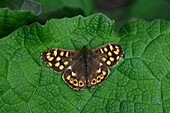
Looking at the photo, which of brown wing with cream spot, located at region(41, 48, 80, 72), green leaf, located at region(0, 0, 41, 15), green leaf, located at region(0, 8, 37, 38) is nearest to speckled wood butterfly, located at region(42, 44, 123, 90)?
brown wing with cream spot, located at region(41, 48, 80, 72)

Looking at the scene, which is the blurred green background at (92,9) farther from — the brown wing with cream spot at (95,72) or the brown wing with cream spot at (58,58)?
the brown wing with cream spot at (95,72)

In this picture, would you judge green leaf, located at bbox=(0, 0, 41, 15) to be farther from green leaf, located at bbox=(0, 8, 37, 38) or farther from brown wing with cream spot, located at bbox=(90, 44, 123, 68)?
brown wing with cream spot, located at bbox=(90, 44, 123, 68)

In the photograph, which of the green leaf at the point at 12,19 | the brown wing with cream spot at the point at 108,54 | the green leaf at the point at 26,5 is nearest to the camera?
the brown wing with cream spot at the point at 108,54

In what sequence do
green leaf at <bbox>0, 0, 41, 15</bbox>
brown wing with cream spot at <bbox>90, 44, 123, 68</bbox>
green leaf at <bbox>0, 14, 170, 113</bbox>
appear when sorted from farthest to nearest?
1. green leaf at <bbox>0, 0, 41, 15</bbox>
2. brown wing with cream spot at <bbox>90, 44, 123, 68</bbox>
3. green leaf at <bbox>0, 14, 170, 113</bbox>

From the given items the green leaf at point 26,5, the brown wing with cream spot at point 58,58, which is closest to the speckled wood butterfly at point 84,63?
the brown wing with cream spot at point 58,58

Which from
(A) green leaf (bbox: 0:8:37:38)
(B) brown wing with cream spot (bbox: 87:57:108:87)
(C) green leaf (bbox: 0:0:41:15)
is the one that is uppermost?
(C) green leaf (bbox: 0:0:41:15)

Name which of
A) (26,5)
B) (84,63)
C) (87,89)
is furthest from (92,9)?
(87,89)
